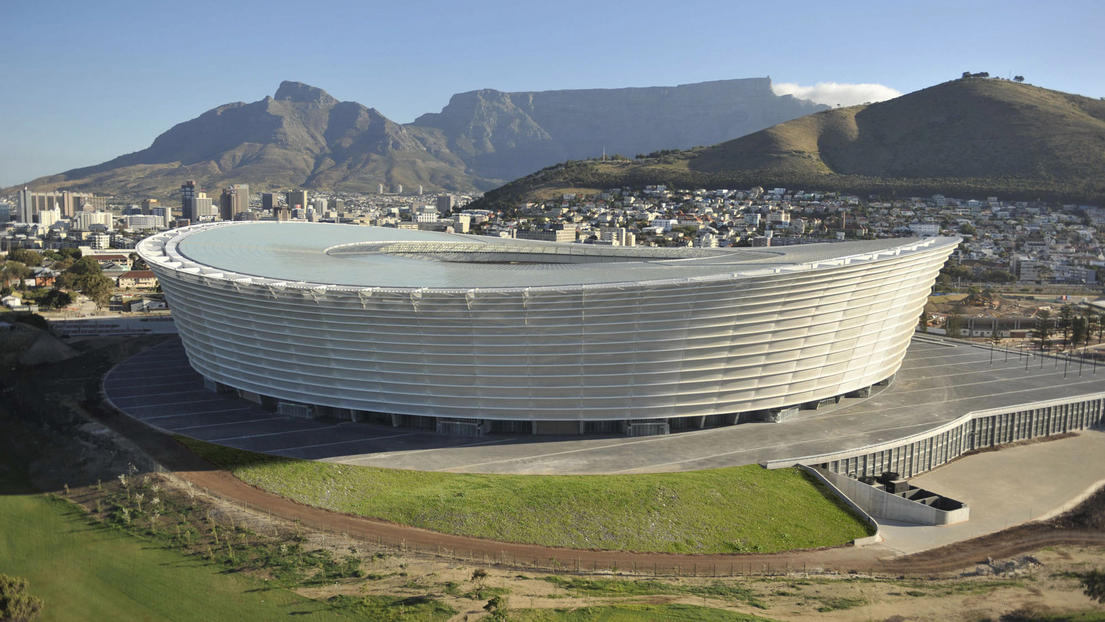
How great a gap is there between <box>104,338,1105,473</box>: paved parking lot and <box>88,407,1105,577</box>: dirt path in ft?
14.6

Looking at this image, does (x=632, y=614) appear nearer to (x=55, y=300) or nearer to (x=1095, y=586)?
(x=1095, y=586)

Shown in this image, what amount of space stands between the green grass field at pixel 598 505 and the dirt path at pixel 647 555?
1.74 feet

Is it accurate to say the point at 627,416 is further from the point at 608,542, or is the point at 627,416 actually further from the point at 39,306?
the point at 39,306

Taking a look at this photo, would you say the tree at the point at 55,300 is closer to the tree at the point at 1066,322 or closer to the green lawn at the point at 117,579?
the green lawn at the point at 117,579

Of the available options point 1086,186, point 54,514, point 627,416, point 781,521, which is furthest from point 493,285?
point 1086,186

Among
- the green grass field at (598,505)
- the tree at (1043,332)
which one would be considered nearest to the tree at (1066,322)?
the tree at (1043,332)

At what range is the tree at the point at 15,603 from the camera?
1027 inches

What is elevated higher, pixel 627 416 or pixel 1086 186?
pixel 1086 186

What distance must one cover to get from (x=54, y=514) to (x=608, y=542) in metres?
23.8

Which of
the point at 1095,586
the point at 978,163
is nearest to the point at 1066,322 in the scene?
the point at 1095,586

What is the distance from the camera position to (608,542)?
32375mm

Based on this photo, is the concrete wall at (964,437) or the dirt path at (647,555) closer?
the dirt path at (647,555)

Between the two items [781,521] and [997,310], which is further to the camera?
[997,310]

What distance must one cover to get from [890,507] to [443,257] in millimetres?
36839
